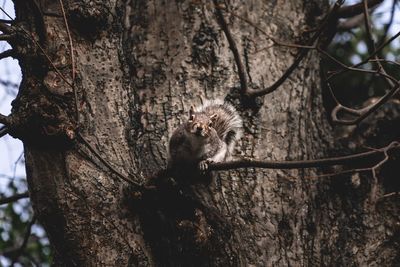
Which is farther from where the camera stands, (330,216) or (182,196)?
(330,216)

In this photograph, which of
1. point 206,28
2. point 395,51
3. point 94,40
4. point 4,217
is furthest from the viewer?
point 395,51

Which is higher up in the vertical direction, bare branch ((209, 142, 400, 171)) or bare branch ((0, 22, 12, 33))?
bare branch ((0, 22, 12, 33))

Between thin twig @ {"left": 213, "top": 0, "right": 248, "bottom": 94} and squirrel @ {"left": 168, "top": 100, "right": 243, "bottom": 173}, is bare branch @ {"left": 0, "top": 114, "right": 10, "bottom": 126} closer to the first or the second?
squirrel @ {"left": 168, "top": 100, "right": 243, "bottom": 173}

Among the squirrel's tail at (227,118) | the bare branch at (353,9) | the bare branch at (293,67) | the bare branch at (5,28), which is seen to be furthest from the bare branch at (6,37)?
the bare branch at (353,9)

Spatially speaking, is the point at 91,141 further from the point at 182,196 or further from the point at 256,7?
the point at 256,7

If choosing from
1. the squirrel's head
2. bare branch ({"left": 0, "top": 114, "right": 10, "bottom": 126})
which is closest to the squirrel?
the squirrel's head

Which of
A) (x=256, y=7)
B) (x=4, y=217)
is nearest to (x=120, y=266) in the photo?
(x=256, y=7)
